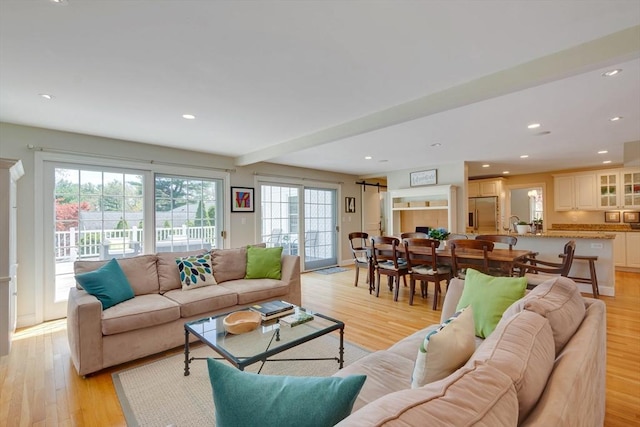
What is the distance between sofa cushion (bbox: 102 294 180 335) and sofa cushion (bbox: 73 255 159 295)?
207 mm

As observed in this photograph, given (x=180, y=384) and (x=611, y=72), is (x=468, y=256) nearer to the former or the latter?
(x=611, y=72)

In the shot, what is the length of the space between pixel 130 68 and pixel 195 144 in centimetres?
226

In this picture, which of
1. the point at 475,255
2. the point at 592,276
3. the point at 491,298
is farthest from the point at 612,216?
the point at 491,298

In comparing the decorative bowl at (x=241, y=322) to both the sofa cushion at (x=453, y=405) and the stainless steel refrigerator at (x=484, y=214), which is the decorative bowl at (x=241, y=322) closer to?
the sofa cushion at (x=453, y=405)

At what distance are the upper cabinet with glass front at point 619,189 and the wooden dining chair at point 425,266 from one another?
16.6 ft

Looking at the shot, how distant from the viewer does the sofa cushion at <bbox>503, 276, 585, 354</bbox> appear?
124cm

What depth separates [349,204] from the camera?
24.6 ft

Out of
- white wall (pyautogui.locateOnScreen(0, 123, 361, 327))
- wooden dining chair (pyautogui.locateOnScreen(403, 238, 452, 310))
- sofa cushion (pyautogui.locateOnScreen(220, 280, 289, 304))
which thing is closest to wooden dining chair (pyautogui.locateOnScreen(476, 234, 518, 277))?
wooden dining chair (pyautogui.locateOnScreen(403, 238, 452, 310))

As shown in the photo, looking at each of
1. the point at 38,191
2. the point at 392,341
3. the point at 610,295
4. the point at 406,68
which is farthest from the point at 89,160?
the point at 610,295

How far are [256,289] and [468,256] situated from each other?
8.59ft

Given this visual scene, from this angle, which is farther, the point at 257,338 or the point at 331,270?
the point at 331,270

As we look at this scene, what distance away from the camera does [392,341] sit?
2.89 meters

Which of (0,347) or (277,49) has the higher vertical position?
(277,49)

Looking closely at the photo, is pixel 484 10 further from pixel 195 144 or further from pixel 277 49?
pixel 195 144
